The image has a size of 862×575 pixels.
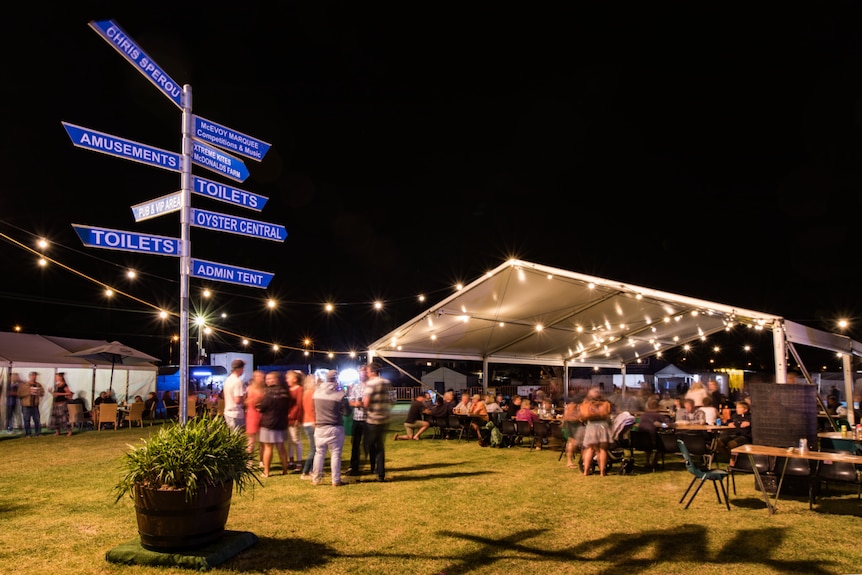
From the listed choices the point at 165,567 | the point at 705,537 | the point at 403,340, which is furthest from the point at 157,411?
the point at 705,537

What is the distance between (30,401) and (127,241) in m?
11.4

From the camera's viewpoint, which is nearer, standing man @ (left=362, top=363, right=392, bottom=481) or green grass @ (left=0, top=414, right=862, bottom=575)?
green grass @ (left=0, top=414, right=862, bottom=575)

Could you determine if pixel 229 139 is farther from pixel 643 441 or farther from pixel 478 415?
pixel 478 415

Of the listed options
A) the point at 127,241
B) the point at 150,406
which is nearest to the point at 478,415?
the point at 127,241

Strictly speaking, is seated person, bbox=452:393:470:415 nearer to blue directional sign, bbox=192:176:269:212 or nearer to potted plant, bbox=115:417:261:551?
blue directional sign, bbox=192:176:269:212

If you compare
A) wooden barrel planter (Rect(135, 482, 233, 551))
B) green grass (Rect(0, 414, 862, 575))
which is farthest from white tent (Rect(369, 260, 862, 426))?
wooden barrel planter (Rect(135, 482, 233, 551))

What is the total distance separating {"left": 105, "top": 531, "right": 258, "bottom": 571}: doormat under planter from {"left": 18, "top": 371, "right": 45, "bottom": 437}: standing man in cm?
1086

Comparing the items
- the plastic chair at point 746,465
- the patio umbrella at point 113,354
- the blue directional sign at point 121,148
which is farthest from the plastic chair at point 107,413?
the plastic chair at point 746,465

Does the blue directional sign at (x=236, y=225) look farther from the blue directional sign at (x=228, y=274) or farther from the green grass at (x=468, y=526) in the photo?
the green grass at (x=468, y=526)

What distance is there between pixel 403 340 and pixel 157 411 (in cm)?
1069

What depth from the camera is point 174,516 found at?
12.9 ft

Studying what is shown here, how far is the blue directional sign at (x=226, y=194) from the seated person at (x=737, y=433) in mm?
7916

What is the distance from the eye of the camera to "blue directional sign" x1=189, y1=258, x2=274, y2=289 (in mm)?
4558

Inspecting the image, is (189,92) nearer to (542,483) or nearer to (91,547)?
(91,547)
